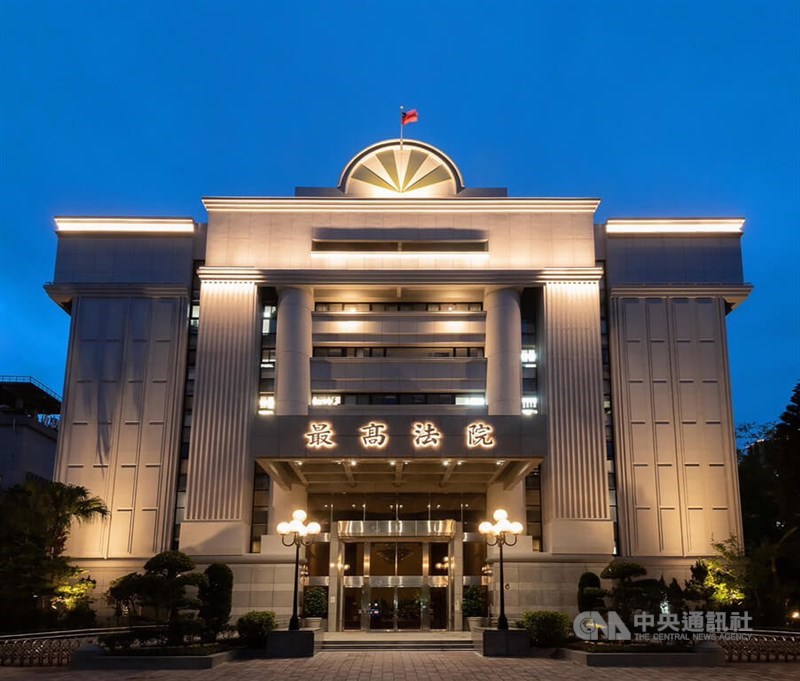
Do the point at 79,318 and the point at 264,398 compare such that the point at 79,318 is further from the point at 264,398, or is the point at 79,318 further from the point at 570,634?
the point at 570,634

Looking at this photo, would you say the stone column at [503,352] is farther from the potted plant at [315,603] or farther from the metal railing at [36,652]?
the metal railing at [36,652]

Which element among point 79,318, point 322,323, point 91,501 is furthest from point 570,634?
point 79,318

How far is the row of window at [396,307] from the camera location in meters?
36.5

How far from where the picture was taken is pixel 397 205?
118 feet

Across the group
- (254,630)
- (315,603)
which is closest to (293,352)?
(315,603)

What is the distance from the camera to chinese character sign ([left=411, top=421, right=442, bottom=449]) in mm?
28156

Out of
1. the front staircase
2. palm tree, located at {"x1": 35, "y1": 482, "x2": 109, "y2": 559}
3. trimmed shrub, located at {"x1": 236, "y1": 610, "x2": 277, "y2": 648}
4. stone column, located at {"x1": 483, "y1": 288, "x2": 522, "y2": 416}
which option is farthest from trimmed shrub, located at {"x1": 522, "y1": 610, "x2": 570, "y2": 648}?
palm tree, located at {"x1": 35, "y1": 482, "x2": 109, "y2": 559}

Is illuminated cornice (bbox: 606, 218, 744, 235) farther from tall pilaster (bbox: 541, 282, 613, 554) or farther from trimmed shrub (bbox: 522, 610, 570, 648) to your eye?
trimmed shrub (bbox: 522, 610, 570, 648)

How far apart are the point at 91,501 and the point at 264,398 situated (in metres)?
7.72

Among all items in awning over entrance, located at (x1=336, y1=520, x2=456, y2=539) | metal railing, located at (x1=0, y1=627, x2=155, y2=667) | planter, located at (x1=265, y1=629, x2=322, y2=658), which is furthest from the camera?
awning over entrance, located at (x1=336, y1=520, x2=456, y2=539)

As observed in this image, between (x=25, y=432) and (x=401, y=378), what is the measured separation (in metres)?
21.7

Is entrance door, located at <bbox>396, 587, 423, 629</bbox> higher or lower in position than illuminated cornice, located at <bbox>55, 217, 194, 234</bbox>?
lower

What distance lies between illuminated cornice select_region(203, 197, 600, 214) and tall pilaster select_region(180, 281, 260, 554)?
3.48 meters

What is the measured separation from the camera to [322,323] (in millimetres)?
35219
